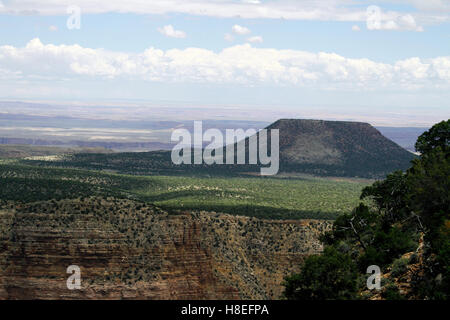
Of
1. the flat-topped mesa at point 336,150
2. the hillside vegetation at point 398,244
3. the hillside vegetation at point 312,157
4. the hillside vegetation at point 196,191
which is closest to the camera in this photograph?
the hillside vegetation at point 398,244

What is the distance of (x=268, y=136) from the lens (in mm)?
136750

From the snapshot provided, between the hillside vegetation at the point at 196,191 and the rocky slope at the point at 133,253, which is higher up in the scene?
the hillside vegetation at the point at 196,191

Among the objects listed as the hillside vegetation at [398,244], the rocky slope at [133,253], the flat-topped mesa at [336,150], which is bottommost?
the rocky slope at [133,253]

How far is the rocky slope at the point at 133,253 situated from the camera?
174 feet

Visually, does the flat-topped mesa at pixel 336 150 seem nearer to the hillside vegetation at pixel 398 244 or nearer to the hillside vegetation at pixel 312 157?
the hillside vegetation at pixel 312 157

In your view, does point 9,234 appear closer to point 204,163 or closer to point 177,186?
point 177,186

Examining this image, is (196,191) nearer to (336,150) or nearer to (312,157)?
(312,157)

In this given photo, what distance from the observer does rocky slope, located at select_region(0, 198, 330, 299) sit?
53.0 meters

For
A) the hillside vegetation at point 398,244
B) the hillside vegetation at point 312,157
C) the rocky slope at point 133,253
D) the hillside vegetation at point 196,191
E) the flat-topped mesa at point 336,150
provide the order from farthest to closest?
the flat-topped mesa at point 336,150, the hillside vegetation at point 312,157, the hillside vegetation at point 196,191, the rocky slope at point 133,253, the hillside vegetation at point 398,244

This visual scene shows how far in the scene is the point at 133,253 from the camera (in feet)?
180

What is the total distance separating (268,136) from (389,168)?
73.1ft

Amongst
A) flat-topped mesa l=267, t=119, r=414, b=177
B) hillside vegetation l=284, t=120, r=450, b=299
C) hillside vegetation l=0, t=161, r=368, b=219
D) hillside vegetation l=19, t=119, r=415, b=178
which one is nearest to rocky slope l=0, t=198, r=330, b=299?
hillside vegetation l=0, t=161, r=368, b=219

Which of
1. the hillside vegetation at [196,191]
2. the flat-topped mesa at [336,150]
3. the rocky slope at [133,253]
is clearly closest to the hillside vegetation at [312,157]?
the flat-topped mesa at [336,150]
